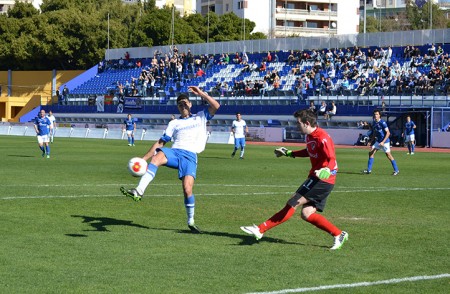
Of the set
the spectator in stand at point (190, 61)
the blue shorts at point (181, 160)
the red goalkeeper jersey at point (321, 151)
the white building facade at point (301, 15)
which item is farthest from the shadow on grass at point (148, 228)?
the white building facade at point (301, 15)

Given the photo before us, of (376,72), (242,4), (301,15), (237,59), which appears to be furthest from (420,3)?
(376,72)

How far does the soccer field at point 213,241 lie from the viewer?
32.4ft

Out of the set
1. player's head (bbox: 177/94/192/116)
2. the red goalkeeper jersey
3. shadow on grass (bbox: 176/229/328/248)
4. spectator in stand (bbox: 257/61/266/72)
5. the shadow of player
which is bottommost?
shadow on grass (bbox: 176/229/328/248)

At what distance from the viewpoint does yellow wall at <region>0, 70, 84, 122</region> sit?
97375 millimetres

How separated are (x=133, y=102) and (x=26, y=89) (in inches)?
1082

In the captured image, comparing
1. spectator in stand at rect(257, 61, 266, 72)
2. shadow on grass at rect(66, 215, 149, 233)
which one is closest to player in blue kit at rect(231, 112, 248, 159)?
shadow on grass at rect(66, 215, 149, 233)

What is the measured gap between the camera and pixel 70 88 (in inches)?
3612

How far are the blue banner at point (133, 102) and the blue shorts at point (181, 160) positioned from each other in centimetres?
6478

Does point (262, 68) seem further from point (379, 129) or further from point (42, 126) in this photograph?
point (379, 129)

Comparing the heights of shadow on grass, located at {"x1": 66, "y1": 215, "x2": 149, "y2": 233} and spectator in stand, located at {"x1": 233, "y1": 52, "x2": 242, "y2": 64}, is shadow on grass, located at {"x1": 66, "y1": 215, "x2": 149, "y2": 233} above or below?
below

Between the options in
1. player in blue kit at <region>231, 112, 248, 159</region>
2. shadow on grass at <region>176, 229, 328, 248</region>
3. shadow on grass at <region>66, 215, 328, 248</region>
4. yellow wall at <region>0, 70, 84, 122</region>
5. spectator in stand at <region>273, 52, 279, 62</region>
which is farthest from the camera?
yellow wall at <region>0, 70, 84, 122</region>

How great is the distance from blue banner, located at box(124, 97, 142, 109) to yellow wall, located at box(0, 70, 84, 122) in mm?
18469

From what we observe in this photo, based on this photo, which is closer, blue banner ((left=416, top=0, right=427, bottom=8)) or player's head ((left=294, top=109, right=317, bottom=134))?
player's head ((left=294, top=109, right=317, bottom=134))

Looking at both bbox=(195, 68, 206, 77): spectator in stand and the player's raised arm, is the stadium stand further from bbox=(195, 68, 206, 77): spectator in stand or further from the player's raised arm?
the player's raised arm
